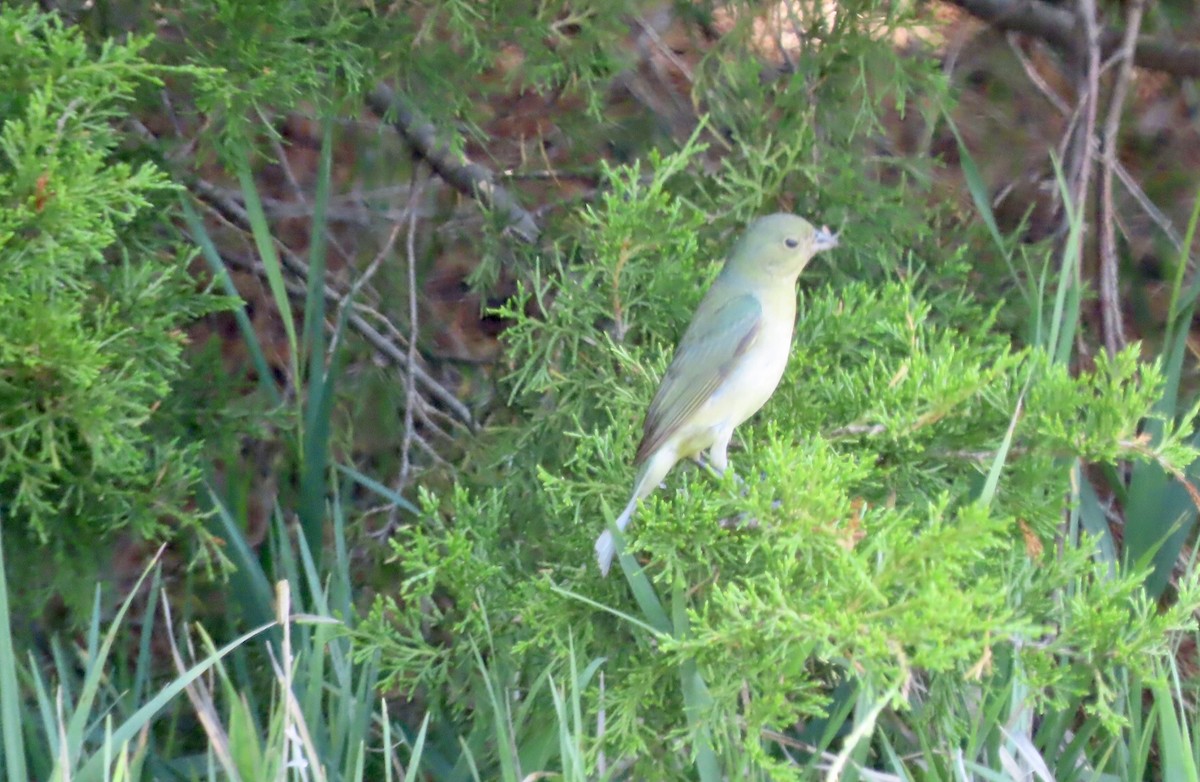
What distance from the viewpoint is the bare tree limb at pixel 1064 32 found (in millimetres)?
3383

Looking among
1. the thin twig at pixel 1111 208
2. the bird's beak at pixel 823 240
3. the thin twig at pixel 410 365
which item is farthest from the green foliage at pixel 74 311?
the thin twig at pixel 1111 208

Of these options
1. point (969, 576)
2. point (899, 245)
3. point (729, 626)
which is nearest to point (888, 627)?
point (729, 626)

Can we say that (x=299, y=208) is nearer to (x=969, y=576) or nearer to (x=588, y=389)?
(x=588, y=389)

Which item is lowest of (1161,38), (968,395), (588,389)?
(588,389)

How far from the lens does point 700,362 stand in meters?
2.43

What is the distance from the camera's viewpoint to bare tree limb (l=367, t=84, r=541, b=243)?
3.14 m

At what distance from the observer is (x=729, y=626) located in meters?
1.61

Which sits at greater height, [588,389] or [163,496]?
[588,389]

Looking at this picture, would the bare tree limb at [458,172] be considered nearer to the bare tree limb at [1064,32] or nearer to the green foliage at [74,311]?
the green foliage at [74,311]

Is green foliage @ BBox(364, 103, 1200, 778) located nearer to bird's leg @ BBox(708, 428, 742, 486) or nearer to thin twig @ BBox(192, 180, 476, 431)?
bird's leg @ BBox(708, 428, 742, 486)

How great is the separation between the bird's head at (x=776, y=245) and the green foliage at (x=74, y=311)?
3.56 feet

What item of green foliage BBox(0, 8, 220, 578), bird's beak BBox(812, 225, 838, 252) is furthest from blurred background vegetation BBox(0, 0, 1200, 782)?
bird's beak BBox(812, 225, 838, 252)

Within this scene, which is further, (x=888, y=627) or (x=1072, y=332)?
(x=1072, y=332)

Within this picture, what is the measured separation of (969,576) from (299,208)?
2646mm
